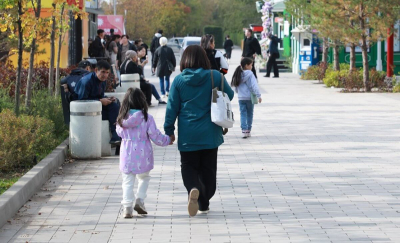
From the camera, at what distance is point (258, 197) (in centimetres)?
834

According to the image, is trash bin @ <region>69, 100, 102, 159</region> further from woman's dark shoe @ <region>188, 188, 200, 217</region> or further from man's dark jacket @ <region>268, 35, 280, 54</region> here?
man's dark jacket @ <region>268, 35, 280, 54</region>

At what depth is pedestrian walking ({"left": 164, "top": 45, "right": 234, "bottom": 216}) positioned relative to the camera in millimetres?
7340

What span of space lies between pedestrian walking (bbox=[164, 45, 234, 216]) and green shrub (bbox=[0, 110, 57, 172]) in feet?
10.1

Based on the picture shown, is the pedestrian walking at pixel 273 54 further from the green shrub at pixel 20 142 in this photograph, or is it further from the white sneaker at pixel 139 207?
the white sneaker at pixel 139 207

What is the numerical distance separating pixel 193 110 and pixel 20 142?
3361mm

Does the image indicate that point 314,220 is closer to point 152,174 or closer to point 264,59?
point 152,174

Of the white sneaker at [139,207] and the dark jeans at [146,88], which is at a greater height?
the dark jeans at [146,88]

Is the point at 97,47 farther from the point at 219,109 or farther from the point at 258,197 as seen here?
the point at 219,109

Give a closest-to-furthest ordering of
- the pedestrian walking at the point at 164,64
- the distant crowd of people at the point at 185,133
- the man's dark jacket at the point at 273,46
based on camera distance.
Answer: the distant crowd of people at the point at 185,133, the pedestrian walking at the point at 164,64, the man's dark jacket at the point at 273,46

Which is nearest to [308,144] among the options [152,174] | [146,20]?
[152,174]

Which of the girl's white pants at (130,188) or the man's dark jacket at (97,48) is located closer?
the girl's white pants at (130,188)

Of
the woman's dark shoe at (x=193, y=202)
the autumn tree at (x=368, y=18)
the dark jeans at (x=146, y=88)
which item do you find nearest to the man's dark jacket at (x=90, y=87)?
the woman's dark shoe at (x=193, y=202)

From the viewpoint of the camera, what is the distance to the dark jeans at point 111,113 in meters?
11.9

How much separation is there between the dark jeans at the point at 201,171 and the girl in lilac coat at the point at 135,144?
27 cm
